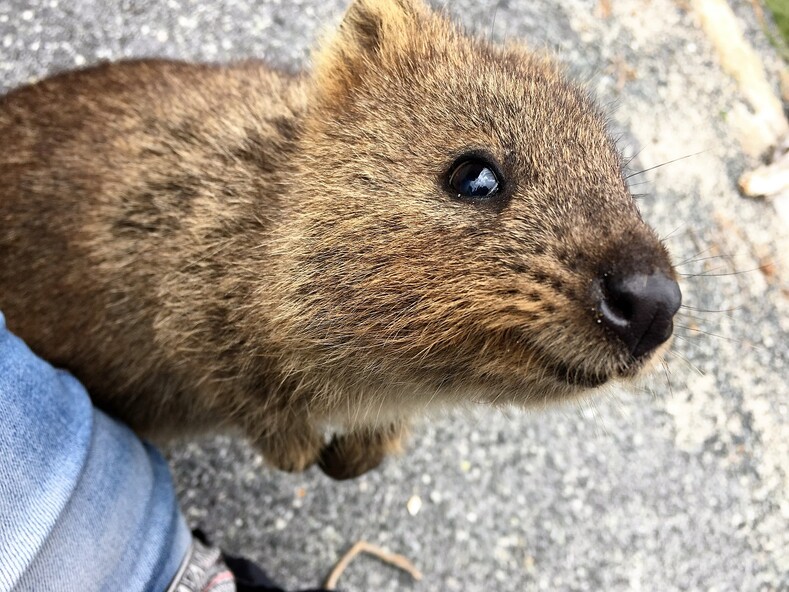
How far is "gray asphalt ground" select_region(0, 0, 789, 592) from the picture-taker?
3.38 meters

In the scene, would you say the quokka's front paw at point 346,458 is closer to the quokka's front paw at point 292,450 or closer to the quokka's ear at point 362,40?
the quokka's front paw at point 292,450

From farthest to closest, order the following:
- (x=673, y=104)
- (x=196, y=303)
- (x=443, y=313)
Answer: (x=673, y=104)
(x=196, y=303)
(x=443, y=313)

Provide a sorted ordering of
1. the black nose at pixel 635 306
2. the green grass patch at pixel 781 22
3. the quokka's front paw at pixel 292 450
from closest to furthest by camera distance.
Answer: the black nose at pixel 635 306 → the quokka's front paw at pixel 292 450 → the green grass patch at pixel 781 22

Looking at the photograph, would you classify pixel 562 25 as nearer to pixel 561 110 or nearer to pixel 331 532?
pixel 561 110

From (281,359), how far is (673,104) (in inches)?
140

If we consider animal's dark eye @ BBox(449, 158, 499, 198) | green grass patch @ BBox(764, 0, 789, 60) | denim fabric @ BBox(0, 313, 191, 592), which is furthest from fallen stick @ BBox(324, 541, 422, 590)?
green grass patch @ BBox(764, 0, 789, 60)

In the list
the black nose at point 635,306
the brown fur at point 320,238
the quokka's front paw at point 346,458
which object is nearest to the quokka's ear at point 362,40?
the brown fur at point 320,238

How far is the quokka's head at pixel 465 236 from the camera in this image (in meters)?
1.57

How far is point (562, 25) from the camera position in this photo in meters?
4.50

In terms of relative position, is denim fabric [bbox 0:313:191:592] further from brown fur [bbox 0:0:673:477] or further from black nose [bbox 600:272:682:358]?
black nose [bbox 600:272:682:358]

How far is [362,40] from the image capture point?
2.25m

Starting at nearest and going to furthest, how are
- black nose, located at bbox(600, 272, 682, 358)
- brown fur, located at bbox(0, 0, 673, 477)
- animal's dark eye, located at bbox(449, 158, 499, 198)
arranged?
black nose, located at bbox(600, 272, 682, 358) < brown fur, located at bbox(0, 0, 673, 477) < animal's dark eye, located at bbox(449, 158, 499, 198)

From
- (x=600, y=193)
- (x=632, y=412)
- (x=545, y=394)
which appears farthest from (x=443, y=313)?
(x=632, y=412)

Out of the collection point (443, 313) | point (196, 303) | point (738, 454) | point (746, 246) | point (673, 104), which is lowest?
point (738, 454)
